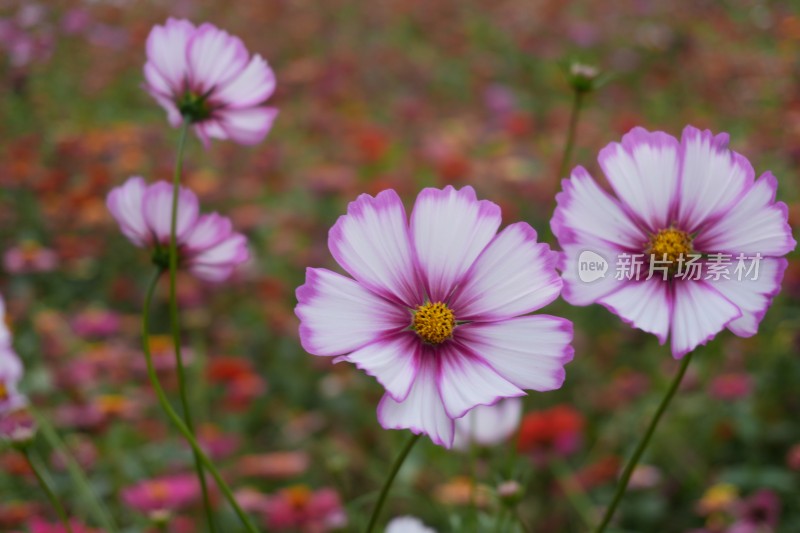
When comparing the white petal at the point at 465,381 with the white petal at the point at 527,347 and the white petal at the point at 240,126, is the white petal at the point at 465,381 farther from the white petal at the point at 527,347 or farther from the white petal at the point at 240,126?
the white petal at the point at 240,126

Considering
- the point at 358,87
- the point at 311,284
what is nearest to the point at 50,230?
the point at 358,87

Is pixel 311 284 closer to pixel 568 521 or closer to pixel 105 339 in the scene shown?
pixel 568 521

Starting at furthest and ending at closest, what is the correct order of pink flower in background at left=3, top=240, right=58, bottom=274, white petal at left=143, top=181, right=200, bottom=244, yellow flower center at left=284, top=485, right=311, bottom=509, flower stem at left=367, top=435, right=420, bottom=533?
pink flower in background at left=3, top=240, right=58, bottom=274 → yellow flower center at left=284, top=485, right=311, bottom=509 → white petal at left=143, top=181, right=200, bottom=244 → flower stem at left=367, top=435, right=420, bottom=533

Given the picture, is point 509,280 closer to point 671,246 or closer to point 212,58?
point 671,246

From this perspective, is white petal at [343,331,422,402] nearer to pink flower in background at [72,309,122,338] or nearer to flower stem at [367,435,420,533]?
flower stem at [367,435,420,533]

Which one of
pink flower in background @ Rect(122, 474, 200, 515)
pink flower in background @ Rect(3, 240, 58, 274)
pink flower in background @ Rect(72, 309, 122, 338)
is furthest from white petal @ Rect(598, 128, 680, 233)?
pink flower in background @ Rect(3, 240, 58, 274)

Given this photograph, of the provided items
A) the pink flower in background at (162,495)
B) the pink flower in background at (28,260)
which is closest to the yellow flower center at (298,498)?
the pink flower in background at (162,495)
